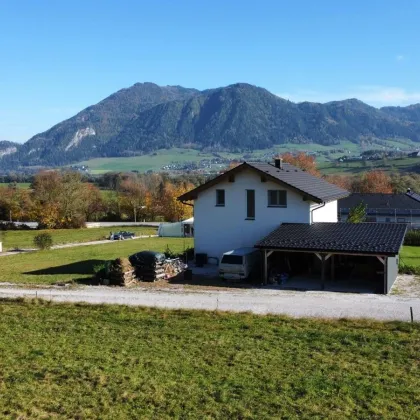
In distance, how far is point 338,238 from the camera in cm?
2498

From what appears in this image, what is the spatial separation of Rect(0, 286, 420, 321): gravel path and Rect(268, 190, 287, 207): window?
668cm

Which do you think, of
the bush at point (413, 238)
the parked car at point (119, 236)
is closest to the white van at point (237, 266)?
the bush at point (413, 238)

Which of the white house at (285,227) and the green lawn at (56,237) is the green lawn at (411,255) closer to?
the white house at (285,227)

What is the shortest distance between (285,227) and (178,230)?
97.5ft

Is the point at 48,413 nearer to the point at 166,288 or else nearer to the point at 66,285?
the point at 166,288

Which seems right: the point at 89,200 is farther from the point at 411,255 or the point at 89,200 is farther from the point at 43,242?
the point at 411,255

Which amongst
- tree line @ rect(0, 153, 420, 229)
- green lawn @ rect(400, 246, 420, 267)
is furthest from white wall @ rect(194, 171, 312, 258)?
tree line @ rect(0, 153, 420, 229)

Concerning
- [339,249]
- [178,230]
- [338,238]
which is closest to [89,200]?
[178,230]

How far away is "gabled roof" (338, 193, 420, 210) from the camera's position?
64.6 m

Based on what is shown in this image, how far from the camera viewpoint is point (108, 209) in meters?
88.9

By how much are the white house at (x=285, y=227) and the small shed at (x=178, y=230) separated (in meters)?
23.6

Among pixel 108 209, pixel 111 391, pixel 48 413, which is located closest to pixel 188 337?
pixel 111 391

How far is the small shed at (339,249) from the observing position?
76.6 ft

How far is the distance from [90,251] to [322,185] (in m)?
19.9
